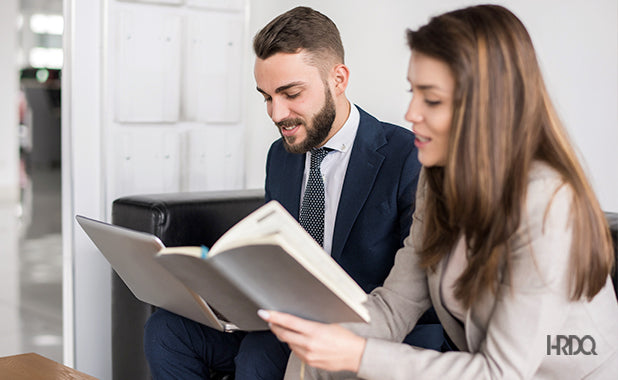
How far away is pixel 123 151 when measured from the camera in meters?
2.46

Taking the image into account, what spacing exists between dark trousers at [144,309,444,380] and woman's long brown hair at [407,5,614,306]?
0.58m

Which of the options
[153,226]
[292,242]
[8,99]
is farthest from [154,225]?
[8,99]

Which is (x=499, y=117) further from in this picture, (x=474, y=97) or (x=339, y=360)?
(x=339, y=360)

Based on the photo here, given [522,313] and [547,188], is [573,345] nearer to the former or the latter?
[522,313]

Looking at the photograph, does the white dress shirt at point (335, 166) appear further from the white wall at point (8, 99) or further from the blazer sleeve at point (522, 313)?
the white wall at point (8, 99)

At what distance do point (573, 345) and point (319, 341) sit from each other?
42 cm

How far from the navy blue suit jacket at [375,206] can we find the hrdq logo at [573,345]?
0.60 m

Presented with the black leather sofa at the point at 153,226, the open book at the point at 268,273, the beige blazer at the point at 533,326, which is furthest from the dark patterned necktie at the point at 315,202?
the beige blazer at the point at 533,326

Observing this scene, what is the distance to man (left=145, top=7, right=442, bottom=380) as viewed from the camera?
1.77m

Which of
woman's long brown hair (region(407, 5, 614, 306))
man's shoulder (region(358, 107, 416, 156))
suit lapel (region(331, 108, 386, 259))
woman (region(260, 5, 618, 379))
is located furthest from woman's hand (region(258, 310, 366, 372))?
man's shoulder (region(358, 107, 416, 156))

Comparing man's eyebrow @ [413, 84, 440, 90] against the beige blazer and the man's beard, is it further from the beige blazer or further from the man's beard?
the man's beard

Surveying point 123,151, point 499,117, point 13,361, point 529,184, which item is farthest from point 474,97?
point 123,151

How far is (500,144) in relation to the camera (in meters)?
1.12

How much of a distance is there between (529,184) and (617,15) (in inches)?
36.7
